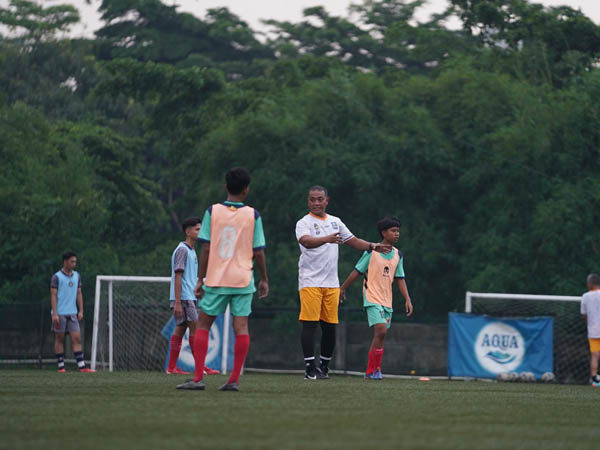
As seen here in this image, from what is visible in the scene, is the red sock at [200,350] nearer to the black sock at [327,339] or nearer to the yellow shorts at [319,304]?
the yellow shorts at [319,304]

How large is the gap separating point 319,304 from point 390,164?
1490cm

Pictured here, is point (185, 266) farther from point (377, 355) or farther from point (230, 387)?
point (230, 387)

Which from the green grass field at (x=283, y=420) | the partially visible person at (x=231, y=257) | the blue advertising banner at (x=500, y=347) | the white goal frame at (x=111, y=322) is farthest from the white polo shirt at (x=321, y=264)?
the blue advertising banner at (x=500, y=347)

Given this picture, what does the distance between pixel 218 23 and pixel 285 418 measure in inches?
1627

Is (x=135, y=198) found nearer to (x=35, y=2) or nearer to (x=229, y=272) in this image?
(x=35, y=2)

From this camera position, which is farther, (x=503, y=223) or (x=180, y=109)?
(x=180, y=109)

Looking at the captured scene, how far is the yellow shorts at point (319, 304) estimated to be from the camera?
35.3ft

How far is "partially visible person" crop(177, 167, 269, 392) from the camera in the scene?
8.14m

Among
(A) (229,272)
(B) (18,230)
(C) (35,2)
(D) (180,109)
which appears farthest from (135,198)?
(A) (229,272)

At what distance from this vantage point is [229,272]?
813 cm

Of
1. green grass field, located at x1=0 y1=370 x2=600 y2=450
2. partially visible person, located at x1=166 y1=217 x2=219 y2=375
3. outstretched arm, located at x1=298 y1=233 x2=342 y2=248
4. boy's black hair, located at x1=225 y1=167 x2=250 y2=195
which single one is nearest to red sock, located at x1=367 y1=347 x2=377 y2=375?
partially visible person, located at x1=166 y1=217 x2=219 y2=375

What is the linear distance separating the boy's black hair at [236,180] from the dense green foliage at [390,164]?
15.5m

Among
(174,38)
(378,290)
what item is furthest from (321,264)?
(174,38)

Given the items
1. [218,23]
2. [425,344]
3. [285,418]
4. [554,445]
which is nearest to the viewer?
[554,445]
